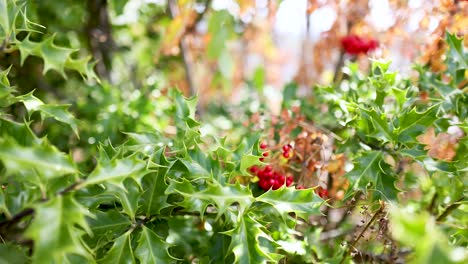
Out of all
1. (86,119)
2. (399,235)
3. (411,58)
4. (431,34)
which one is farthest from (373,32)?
(399,235)

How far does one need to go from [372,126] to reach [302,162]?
0.96 ft

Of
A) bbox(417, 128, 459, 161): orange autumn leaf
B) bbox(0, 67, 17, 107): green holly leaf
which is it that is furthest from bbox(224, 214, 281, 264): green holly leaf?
bbox(417, 128, 459, 161): orange autumn leaf

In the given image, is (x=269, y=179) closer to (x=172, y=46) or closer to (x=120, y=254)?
(x=120, y=254)

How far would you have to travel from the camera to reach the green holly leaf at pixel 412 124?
1.22 metres

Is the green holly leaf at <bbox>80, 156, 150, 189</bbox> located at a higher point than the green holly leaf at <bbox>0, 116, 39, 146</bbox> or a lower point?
higher

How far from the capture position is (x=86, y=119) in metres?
1.97

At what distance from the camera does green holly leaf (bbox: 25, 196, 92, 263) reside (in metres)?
0.70

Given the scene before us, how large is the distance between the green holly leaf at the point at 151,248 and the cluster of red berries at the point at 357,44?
1.52 meters

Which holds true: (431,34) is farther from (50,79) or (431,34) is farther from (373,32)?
(50,79)

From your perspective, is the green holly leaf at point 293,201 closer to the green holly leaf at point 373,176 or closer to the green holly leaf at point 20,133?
the green holly leaf at point 373,176

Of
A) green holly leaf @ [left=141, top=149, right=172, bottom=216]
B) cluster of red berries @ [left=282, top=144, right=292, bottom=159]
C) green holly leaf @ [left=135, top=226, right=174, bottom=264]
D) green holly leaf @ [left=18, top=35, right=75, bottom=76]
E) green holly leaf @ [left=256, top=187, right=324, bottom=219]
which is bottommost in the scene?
cluster of red berries @ [left=282, top=144, right=292, bottom=159]

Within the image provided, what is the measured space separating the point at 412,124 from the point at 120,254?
2.55ft

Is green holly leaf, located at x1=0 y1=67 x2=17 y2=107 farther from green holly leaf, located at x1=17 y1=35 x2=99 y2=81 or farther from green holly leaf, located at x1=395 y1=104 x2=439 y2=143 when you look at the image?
green holly leaf, located at x1=395 y1=104 x2=439 y2=143

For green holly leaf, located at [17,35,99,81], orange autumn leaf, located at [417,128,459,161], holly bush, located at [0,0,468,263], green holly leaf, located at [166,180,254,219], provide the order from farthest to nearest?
1. orange autumn leaf, located at [417,128,459,161]
2. green holly leaf, located at [17,35,99,81]
3. green holly leaf, located at [166,180,254,219]
4. holly bush, located at [0,0,468,263]
